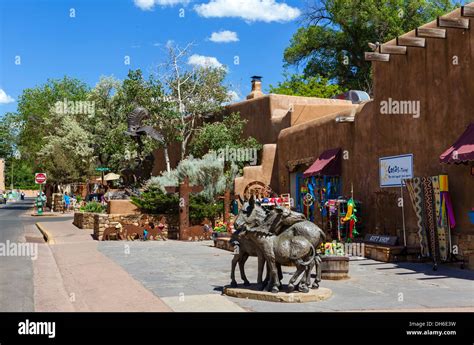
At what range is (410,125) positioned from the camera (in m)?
14.7

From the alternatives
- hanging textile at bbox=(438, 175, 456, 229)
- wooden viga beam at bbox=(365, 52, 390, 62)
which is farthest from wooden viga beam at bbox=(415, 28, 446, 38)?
hanging textile at bbox=(438, 175, 456, 229)

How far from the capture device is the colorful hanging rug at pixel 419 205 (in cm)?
1327

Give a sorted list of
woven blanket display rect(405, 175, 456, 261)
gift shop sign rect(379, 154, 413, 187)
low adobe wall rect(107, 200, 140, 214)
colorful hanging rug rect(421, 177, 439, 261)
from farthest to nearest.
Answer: low adobe wall rect(107, 200, 140, 214)
gift shop sign rect(379, 154, 413, 187)
colorful hanging rug rect(421, 177, 439, 261)
woven blanket display rect(405, 175, 456, 261)

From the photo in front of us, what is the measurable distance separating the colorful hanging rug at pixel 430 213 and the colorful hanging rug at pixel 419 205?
0.32 ft

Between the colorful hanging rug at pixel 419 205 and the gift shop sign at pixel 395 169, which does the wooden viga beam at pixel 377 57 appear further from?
the colorful hanging rug at pixel 419 205

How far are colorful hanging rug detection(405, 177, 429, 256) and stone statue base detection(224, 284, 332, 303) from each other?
5.28 m

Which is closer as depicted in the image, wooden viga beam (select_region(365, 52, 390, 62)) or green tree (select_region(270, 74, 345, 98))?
wooden viga beam (select_region(365, 52, 390, 62))

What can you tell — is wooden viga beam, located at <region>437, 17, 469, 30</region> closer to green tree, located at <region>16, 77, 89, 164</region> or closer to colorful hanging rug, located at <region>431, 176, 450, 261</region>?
colorful hanging rug, located at <region>431, 176, 450, 261</region>

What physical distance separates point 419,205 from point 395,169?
205cm

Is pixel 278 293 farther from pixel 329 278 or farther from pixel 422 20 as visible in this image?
pixel 422 20

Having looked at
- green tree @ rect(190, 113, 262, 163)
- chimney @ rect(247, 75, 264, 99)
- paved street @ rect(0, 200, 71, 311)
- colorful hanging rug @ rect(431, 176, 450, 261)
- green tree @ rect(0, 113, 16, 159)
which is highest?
green tree @ rect(0, 113, 16, 159)

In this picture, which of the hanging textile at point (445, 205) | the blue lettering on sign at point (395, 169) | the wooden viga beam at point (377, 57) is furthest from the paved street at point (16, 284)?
the wooden viga beam at point (377, 57)

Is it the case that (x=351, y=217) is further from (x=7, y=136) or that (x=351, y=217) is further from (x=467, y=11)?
(x=7, y=136)

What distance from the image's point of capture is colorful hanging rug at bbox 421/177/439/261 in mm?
12906
